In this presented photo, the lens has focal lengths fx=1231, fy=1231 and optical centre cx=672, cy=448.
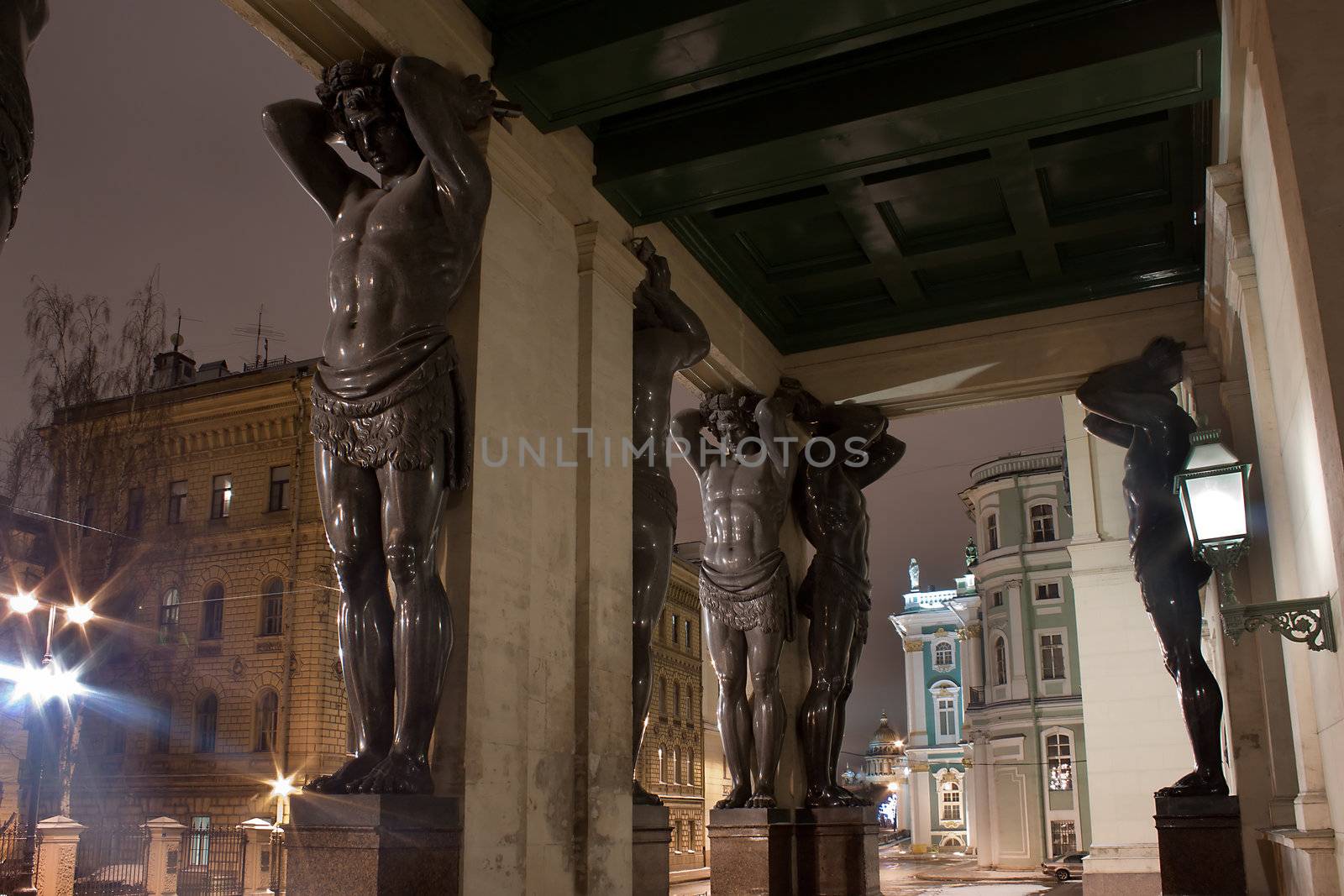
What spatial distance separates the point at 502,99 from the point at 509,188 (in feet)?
1.61

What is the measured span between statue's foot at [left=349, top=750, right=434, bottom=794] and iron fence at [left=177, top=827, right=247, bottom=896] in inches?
629

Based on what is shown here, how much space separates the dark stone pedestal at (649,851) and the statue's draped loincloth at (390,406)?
2.64 meters

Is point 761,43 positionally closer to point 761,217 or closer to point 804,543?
point 761,217

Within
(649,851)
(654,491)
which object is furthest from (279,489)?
(649,851)

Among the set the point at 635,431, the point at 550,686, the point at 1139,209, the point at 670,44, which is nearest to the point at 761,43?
the point at 670,44

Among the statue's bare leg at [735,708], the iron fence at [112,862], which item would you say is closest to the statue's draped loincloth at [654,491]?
the statue's bare leg at [735,708]

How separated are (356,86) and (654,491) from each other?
9.85ft

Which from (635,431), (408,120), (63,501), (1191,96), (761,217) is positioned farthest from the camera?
(63,501)

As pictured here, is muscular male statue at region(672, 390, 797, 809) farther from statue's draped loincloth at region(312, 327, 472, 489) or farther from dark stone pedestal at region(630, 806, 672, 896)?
statue's draped loincloth at region(312, 327, 472, 489)

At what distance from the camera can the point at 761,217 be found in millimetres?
8445

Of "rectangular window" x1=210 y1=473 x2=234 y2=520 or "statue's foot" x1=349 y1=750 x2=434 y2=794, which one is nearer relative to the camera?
"statue's foot" x1=349 y1=750 x2=434 y2=794

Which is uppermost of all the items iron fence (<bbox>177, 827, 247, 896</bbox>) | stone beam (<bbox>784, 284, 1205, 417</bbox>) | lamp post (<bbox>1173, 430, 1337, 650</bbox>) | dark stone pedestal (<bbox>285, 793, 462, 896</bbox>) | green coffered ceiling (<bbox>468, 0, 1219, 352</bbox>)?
green coffered ceiling (<bbox>468, 0, 1219, 352</bbox>)

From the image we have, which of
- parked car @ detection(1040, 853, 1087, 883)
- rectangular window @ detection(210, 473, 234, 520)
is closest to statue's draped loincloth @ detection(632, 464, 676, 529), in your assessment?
parked car @ detection(1040, 853, 1087, 883)

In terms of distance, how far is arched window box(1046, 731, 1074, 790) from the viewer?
1399 inches
